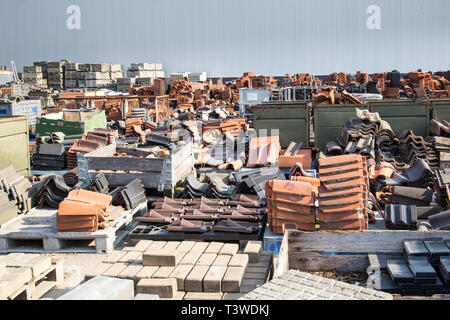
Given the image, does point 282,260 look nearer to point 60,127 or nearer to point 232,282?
point 232,282

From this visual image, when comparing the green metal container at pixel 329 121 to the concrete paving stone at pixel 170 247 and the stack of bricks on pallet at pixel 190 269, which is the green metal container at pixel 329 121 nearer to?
the stack of bricks on pallet at pixel 190 269

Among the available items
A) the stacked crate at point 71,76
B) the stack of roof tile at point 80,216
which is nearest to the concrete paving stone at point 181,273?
the stack of roof tile at point 80,216

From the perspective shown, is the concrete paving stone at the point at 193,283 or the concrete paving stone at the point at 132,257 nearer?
the concrete paving stone at the point at 193,283

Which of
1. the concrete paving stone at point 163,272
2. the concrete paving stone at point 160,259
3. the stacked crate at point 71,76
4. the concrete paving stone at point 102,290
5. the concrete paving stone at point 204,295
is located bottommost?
the concrete paving stone at point 204,295

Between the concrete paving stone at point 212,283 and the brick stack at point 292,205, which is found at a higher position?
the brick stack at point 292,205

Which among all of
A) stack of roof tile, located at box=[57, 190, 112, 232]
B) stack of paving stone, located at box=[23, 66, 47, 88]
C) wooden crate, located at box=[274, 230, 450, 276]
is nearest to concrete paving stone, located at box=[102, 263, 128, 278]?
wooden crate, located at box=[274, 230, 450, 276]

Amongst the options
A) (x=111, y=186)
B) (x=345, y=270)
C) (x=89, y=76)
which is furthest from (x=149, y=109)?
(x=89, y=76)
